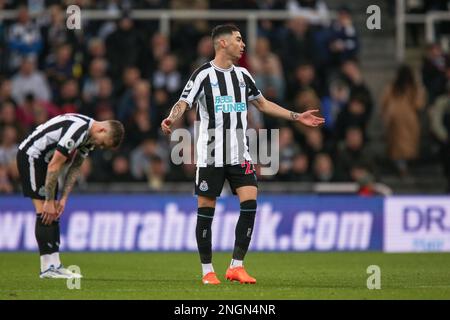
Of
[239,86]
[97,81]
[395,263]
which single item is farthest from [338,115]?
[239,86]

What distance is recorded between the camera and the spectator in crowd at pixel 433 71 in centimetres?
2133

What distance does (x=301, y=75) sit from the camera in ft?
67.7

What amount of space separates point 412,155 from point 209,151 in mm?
10210

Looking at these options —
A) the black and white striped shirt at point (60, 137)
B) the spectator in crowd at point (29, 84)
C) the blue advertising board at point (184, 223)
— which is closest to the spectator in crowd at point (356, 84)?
the blue advertising board at point (184, 223)

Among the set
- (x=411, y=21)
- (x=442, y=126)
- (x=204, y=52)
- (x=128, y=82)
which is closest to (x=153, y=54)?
(x=128, y=82)

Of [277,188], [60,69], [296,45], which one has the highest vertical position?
[296,45]

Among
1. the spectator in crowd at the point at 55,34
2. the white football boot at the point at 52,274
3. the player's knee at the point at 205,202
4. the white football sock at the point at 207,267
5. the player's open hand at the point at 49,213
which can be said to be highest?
the spectator in crowd at the point at 55,34

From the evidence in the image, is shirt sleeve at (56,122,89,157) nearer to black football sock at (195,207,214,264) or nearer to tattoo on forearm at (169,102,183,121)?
tattoo on forearm at (169,102,183,121)

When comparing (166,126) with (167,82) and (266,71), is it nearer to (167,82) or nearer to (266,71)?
(266,71)

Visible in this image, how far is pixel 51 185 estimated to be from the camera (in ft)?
38.6

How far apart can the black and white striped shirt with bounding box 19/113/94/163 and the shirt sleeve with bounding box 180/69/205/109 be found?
124cm

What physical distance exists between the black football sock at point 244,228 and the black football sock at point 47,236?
2098 millimetres

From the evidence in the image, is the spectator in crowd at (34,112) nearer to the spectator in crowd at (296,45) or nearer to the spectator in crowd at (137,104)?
the spectator in crowd at (137,104)

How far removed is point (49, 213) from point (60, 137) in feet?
2.69
